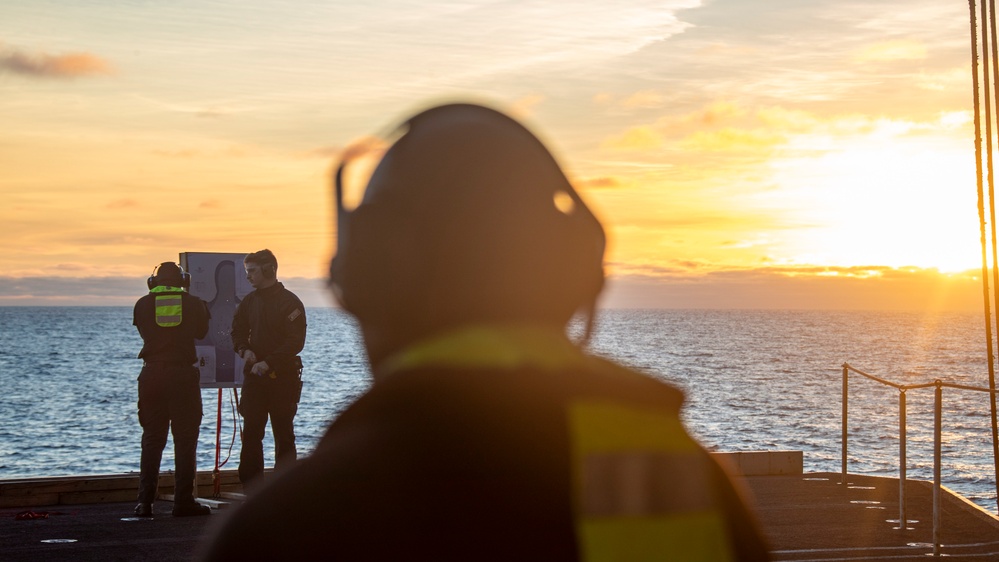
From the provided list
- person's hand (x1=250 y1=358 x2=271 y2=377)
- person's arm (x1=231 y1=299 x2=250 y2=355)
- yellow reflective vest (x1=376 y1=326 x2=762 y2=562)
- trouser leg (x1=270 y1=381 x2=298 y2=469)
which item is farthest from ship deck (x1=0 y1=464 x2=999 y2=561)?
yellow reflective vest (x1=376 y1=326 x2=762 y2=562)

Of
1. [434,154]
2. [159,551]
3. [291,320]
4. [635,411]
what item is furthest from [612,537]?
[291,320]

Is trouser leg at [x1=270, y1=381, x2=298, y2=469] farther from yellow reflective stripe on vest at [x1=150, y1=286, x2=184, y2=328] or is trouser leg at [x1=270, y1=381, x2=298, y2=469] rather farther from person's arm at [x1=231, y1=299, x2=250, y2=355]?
yellow reflective stripe on vest at [x1=150, y1=286, x2=184, y2=328]

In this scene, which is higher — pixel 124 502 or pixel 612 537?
pixel 612 537

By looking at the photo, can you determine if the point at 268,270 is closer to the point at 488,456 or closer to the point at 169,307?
the point at 169,307

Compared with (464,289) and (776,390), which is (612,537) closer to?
(464,289)

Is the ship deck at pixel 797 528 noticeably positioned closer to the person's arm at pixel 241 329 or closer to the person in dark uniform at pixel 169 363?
the person in dark uniform at pixel 169 363

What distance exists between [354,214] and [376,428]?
32 centimetres

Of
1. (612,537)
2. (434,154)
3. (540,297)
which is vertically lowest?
(612,537)

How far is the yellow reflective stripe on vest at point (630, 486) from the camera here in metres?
0.88

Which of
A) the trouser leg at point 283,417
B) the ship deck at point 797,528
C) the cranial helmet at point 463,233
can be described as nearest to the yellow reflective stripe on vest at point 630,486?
the cranial helmet at point 463,233

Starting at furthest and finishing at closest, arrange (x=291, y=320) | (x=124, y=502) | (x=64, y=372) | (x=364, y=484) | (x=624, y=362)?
(x=64, y=372)
(x=124, y=502)
(x=291, y=320)
(x=624, y=362)
(x=364, y=484)

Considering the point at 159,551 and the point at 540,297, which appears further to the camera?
the point at 159,551

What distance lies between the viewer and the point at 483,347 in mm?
906

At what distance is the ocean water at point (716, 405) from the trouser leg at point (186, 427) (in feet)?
4.73
